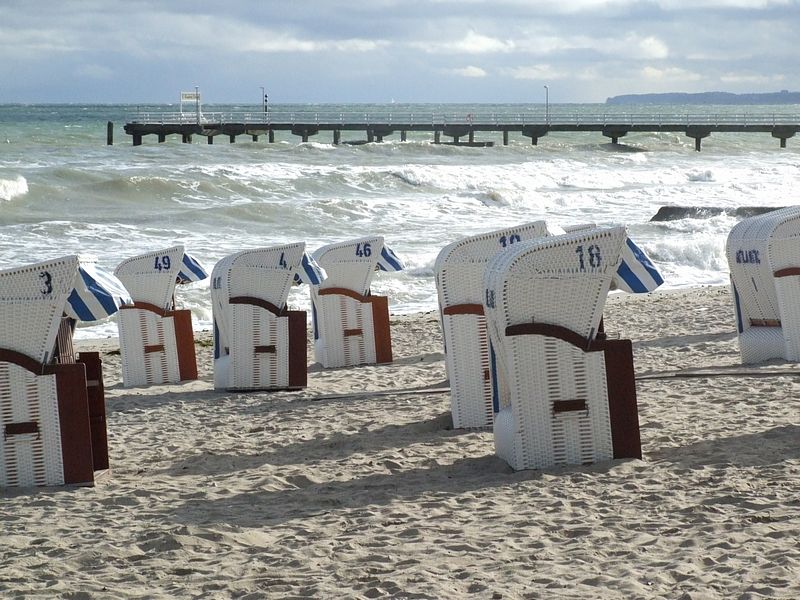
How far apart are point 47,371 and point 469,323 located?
2.41 metres

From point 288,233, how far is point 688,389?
14.3 metres

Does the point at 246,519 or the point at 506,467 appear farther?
the point at 506,467

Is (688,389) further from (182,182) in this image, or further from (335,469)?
(182,182)

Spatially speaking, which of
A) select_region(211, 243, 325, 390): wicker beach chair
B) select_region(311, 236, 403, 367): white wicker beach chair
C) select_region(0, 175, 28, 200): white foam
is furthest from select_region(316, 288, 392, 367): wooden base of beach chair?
select_region(0, 175, 28, 200): white foam

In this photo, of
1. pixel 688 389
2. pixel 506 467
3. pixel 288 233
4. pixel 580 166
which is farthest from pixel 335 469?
pixel 580 166

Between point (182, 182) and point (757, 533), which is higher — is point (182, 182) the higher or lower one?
the higher one

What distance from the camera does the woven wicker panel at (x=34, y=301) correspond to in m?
5.05

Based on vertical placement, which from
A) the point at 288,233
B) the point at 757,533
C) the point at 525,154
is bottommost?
the point at 757,533

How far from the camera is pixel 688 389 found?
7.17 metres

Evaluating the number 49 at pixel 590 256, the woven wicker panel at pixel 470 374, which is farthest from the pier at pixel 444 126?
the number 49 at pixel 590 256

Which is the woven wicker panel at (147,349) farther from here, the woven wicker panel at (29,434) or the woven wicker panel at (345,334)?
the woven wicker panel at (29,434)

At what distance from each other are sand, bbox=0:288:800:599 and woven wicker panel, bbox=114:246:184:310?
1.32 metres

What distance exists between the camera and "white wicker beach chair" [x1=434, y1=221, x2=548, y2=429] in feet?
21.0

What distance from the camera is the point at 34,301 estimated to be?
5051 millimetres
